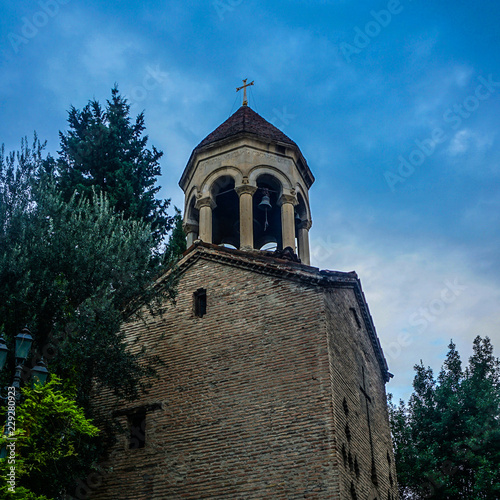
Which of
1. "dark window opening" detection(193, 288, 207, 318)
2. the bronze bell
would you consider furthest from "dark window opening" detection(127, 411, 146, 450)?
the bronze bell

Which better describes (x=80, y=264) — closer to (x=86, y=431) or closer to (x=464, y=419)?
(x=86, y=431)

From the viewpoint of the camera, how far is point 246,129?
19984mm

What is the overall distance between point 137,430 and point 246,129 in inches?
383

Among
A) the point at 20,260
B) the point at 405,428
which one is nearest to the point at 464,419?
the point at 405,428

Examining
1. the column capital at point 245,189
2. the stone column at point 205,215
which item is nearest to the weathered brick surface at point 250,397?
the stone column at point 205,215

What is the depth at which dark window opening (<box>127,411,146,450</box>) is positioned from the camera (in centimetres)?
1482

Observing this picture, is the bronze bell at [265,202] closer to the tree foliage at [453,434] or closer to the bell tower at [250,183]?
the bell tower at [250,183]

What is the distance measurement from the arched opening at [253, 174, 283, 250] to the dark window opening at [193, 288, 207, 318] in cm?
384

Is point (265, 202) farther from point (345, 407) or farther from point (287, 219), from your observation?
point (345, 407)

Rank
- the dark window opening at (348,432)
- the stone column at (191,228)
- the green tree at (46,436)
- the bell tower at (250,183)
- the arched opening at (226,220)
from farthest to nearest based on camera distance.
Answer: the arched opening at (226,220)
the stone column at (191,228)
the bell tower at (250,183)
the dark window opening at (348,432)
the green tree at (46,436)

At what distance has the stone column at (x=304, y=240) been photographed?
19.9 m

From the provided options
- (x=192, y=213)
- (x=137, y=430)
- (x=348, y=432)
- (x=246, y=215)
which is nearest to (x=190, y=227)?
(x=192, y=213)

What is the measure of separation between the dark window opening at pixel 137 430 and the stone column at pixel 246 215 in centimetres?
526

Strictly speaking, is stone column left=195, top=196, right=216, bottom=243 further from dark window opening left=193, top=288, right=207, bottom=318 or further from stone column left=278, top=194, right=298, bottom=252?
dark window opening left=193, top=288, right=207, bottom=318
